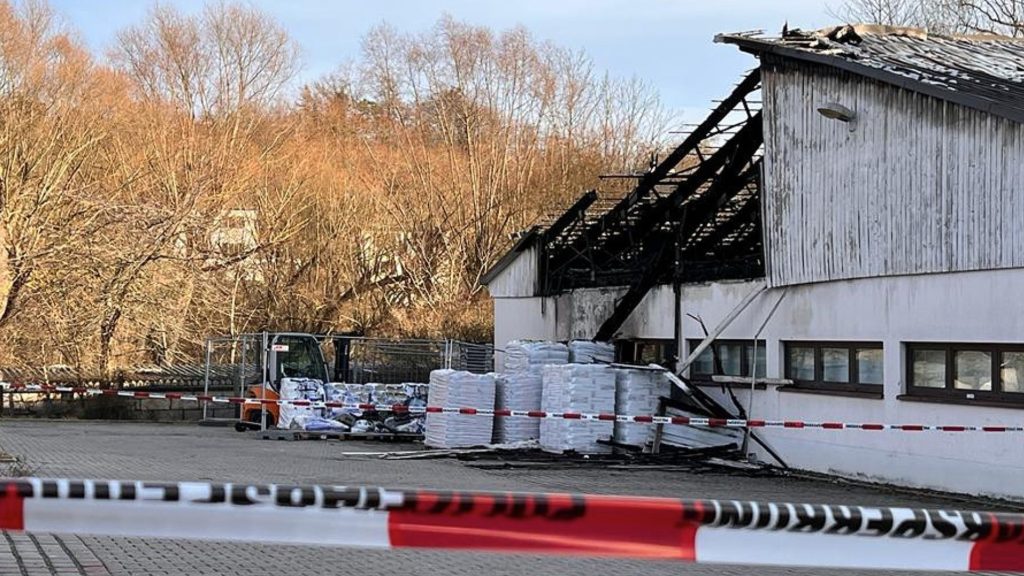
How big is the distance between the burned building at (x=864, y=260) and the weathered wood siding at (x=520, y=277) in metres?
5.26

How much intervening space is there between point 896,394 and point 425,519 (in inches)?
587

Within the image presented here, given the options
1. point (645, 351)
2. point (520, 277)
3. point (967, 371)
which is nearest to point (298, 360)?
point (520, 277)

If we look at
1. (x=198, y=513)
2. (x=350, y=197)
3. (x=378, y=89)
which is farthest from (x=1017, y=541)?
(x=378, y=89)

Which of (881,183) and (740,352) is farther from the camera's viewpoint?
(740,352)

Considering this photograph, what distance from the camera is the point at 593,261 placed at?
2980cm

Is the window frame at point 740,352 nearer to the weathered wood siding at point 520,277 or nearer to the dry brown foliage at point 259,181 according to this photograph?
the weathered wood siding at point 520,277

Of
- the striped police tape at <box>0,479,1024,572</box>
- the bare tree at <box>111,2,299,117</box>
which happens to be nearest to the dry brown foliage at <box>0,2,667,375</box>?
the bare tree at <box>111,2,299,117</box>

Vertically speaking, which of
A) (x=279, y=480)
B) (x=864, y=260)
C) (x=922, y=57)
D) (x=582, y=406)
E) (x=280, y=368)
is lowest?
(x=279, y=480)

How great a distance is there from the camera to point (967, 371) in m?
17.4

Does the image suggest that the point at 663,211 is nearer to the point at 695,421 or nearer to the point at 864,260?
the point at 695,421

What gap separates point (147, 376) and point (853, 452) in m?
25.0

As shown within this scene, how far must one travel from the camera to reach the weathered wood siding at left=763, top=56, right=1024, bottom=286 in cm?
1684

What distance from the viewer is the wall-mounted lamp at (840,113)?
766 inches

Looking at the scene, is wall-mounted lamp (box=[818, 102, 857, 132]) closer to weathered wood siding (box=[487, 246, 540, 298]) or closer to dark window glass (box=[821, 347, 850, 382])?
dark window glass (box=[821, 347, 850, 382])
